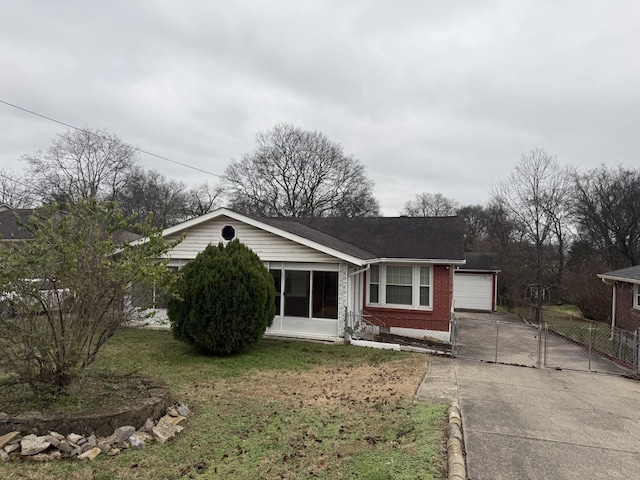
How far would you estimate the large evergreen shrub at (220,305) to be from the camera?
365 inches

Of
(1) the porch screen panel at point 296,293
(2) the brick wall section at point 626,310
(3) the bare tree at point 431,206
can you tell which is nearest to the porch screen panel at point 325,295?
(1) the porch screen panel at point 296,293

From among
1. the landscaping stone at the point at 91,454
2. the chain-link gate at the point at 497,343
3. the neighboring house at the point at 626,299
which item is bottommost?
the chain-link gate at the point at 497,343

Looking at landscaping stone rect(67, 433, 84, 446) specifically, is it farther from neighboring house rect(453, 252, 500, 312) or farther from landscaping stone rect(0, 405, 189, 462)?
neighboring house rect(453, 252, 500, 312)

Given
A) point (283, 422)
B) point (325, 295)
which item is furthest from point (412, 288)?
point (283, 422)

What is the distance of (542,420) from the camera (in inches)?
239

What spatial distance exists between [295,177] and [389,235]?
77.0ft

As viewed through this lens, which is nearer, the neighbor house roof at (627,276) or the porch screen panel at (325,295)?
the porch screen panel at (325,295)

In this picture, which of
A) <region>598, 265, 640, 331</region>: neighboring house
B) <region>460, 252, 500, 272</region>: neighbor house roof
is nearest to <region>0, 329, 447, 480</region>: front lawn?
<region>598, 265, 640, 331</region>: neighboring house

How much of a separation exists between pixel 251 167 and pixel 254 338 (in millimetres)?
30478

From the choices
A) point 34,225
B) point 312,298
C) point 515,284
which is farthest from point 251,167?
A: point 34,225

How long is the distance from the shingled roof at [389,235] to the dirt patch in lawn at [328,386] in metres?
4.05

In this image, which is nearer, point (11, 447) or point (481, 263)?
point (11, 447)

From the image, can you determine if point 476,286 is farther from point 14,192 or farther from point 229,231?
point 14,192

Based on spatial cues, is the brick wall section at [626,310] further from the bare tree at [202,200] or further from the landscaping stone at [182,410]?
the bare tree at [202,200]
